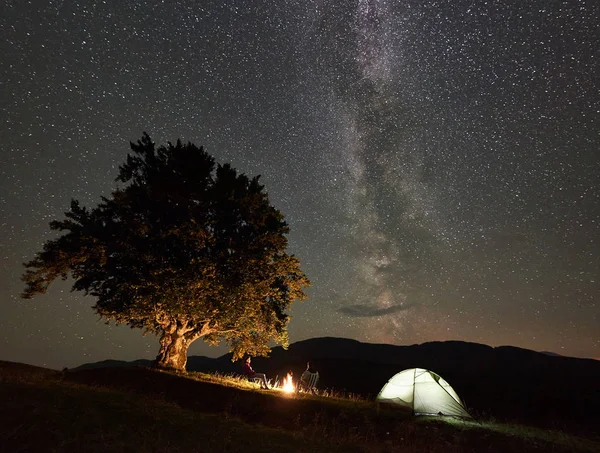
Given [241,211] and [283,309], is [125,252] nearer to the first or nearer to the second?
[241,211]

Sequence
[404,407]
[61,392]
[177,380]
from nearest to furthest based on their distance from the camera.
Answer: [61,392] → [404,407] → [177,380]

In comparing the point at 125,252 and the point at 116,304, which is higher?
the point at 125,252

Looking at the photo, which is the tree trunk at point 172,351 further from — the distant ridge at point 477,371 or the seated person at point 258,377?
the distant ridge at point 477,371

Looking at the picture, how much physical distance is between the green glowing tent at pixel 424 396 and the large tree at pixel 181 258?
8504 millimetres

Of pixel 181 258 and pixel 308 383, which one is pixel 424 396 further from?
pixel 181 258

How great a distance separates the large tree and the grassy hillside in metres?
4.68

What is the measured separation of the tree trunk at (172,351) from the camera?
869 inches

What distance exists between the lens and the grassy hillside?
817 centimetres

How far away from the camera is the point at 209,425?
10664 millimetres

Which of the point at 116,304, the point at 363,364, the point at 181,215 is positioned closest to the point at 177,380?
the point at 116,304

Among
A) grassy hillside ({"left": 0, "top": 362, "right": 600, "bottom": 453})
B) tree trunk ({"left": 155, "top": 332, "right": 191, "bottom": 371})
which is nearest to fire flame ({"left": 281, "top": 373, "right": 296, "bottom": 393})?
grassy hillside ({"left": 0, "top": 362, "right": 600, "bottom": 453})

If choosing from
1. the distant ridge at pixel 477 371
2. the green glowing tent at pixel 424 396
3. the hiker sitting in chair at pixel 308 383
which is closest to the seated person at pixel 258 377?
the hiker sitting in chair at pixel 308 383

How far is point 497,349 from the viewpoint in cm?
11556

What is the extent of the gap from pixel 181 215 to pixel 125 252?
372cm
